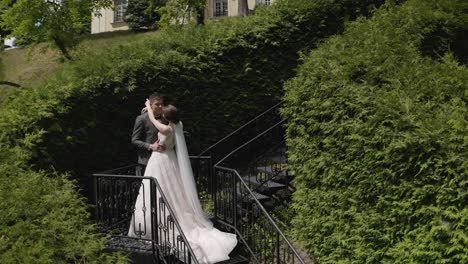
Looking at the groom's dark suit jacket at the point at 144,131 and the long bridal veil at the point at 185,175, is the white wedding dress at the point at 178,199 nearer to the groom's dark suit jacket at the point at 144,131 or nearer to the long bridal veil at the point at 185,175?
the long bridal veil at the point at 185,175

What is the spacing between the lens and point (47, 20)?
20219 mm

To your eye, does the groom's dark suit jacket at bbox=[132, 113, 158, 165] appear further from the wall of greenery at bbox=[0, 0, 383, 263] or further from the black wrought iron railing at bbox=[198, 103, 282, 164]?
the black wrought iron railing at bbox=[198, 103, 282, 164]

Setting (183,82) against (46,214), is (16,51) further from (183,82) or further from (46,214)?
(46,214)

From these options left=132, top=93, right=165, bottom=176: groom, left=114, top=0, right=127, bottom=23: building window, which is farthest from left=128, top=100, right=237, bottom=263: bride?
left=114, top=0, right=127, bottom=23: building window

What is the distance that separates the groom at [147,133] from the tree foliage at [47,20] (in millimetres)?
12703

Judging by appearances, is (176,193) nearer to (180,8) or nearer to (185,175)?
(185,175)

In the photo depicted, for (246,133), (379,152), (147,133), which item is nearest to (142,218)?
(147,133)

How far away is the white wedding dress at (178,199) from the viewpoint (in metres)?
7.42

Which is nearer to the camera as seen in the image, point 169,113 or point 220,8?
point 169,113

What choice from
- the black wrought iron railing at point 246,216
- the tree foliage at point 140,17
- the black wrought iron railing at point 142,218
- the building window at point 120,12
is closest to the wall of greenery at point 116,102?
the black wrought iron railing at point 142,218

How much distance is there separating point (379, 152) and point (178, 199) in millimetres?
3265

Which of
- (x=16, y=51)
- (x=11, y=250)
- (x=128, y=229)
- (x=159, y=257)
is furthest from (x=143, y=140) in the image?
(x=16, y=51)

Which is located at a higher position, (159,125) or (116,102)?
(116,102)

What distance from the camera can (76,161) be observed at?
30.4 feet
